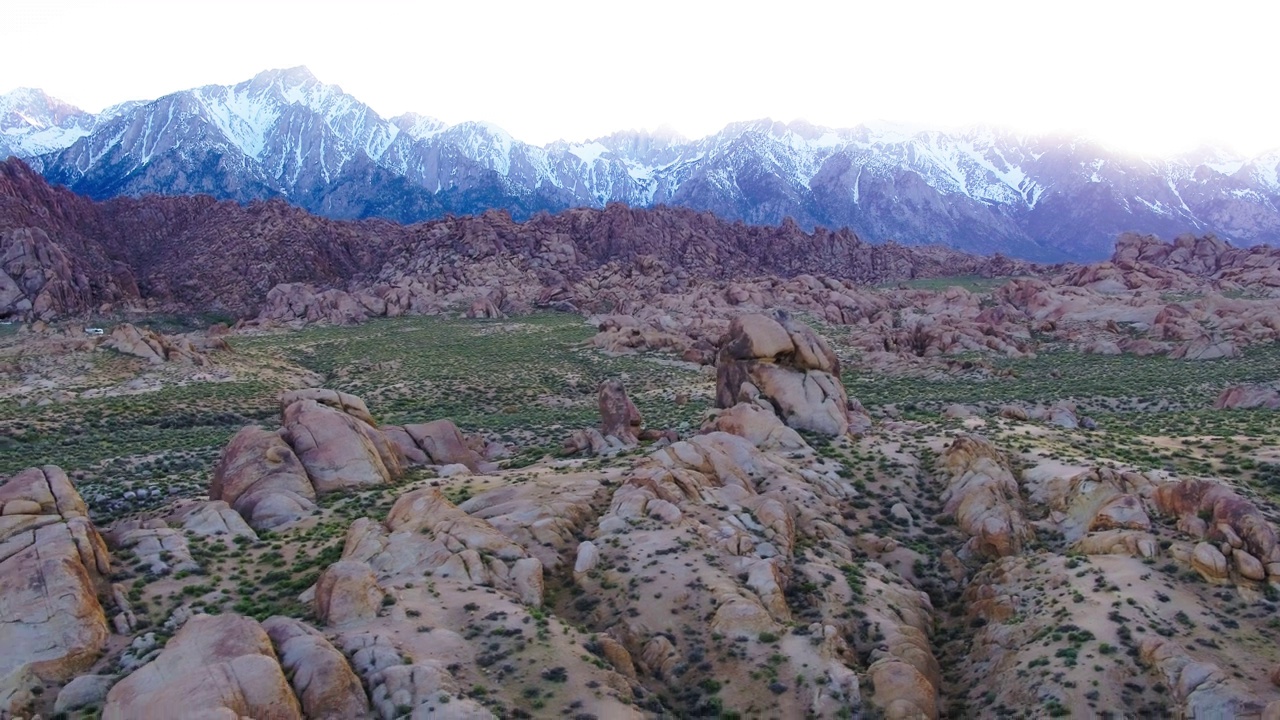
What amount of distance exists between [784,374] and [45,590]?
32242 mm

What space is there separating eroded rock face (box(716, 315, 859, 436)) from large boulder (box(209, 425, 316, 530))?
72.7 feet

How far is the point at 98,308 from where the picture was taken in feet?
358

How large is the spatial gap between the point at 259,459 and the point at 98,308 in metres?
103

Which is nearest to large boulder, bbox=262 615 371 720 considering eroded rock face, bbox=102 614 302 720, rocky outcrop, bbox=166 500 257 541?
eroded rock face, bbox=102 614 302 720

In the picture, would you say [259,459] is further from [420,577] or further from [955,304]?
[955,304]

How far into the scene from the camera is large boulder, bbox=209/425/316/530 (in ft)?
87.1

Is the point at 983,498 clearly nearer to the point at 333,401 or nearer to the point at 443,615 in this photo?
the point at 443,615

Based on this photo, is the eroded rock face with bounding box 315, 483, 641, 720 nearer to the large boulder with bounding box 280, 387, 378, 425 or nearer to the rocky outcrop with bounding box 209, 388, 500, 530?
the rocky outcrop with bounding box 209, 388, 500, 530

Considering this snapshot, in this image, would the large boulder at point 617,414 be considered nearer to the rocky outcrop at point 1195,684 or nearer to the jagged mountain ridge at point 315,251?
the rocky outcrop at point 1195,684

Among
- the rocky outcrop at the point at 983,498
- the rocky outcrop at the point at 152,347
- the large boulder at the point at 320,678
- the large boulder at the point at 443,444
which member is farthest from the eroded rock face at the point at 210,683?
the rocky outcrop at the point at 152,347

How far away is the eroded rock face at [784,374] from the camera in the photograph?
38938 mm

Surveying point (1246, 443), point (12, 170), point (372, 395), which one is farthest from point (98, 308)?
point (1246, 443)

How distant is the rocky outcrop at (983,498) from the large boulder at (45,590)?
2574 centimetres

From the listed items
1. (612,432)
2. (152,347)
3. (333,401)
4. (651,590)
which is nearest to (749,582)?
(651,590)
